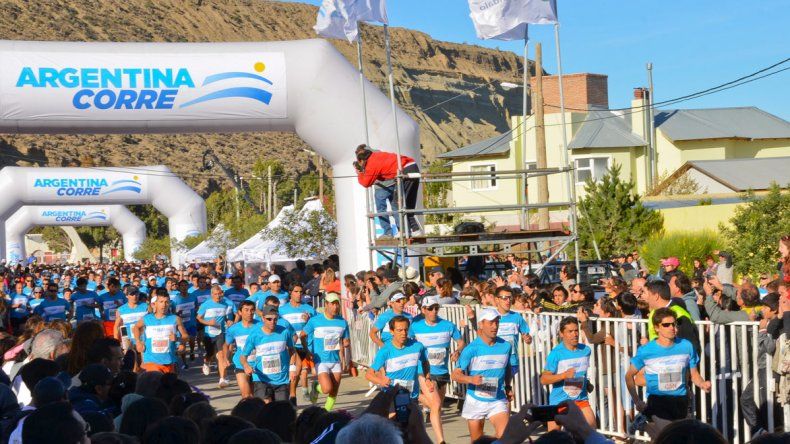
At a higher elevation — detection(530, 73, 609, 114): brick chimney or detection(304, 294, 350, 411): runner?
detection(530, 73, 609, 114): brick chimney

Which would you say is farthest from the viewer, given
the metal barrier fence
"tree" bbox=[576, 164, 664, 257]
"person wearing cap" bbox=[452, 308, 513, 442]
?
"tree" bbox=[576, 164, 664, 257]

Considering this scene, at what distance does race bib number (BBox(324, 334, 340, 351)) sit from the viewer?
12603 mm

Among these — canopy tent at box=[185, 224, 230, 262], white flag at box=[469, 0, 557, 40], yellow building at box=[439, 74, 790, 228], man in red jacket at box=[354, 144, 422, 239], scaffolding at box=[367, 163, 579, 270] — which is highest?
white flag at box=[469, 0, 557, 40]

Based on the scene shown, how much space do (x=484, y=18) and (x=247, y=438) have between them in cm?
1207

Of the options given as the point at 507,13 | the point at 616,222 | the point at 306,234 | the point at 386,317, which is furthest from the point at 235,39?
A: the point at 386,317

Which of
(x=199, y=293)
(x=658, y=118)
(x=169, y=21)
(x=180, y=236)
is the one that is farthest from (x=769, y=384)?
(x=169, y=21)

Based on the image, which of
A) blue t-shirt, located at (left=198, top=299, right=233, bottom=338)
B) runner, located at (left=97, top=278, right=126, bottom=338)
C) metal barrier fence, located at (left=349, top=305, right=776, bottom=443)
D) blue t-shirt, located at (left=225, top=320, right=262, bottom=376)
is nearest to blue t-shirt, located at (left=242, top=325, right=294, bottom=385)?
blue t-shirt, located at (left=225, top=320, right=262, bottom=376)

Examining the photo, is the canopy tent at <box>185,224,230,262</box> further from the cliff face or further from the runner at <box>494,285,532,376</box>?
the runner at <box>494,285,532,376</box>

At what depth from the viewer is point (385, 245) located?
1498cm

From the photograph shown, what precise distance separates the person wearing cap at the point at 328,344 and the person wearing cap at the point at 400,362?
8.37 ft

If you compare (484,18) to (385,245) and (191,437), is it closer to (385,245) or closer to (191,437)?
(385,245)

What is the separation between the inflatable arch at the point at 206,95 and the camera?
17.3 meters

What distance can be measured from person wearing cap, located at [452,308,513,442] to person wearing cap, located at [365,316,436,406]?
1.55ft

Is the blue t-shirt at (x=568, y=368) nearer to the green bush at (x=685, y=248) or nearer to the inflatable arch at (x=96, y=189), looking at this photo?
the green bush at (x=685, y=248)
